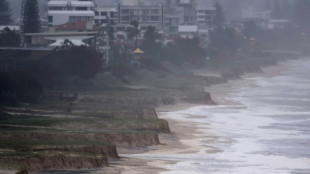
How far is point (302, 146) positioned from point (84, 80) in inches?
1123

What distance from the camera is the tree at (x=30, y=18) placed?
3531 inches

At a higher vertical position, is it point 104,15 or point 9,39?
point 104,15

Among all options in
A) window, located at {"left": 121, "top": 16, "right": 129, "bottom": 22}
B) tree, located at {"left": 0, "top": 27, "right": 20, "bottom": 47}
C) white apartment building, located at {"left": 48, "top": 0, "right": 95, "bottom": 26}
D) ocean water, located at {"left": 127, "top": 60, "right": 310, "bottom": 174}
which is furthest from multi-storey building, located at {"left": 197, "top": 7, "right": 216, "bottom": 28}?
ocean water, located at {"left": 127, "top": 60, "right": 310, "bottom": 174}

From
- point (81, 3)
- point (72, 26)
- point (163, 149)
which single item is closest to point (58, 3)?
point (81, 3)

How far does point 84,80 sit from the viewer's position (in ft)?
216

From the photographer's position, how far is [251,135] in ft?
147

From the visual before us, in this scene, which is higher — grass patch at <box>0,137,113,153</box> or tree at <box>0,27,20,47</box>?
grass patch at <box>0,137,113,153</box>

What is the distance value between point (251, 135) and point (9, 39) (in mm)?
41840

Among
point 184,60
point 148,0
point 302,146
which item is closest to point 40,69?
point 302,146

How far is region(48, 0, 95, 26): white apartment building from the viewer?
9169 centimetres

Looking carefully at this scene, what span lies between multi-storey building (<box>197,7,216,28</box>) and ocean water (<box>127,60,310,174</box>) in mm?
80675

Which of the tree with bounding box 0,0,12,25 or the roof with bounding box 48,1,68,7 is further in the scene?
the tree with bounding box 0,0,12,25

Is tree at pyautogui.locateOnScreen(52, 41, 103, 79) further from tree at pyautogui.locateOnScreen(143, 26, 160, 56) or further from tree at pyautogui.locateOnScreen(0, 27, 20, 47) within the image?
tree at pyautogui.locateOnScreen(143, 26, 160, 56)

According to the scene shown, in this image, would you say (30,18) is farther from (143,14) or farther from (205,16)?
(205,16)
